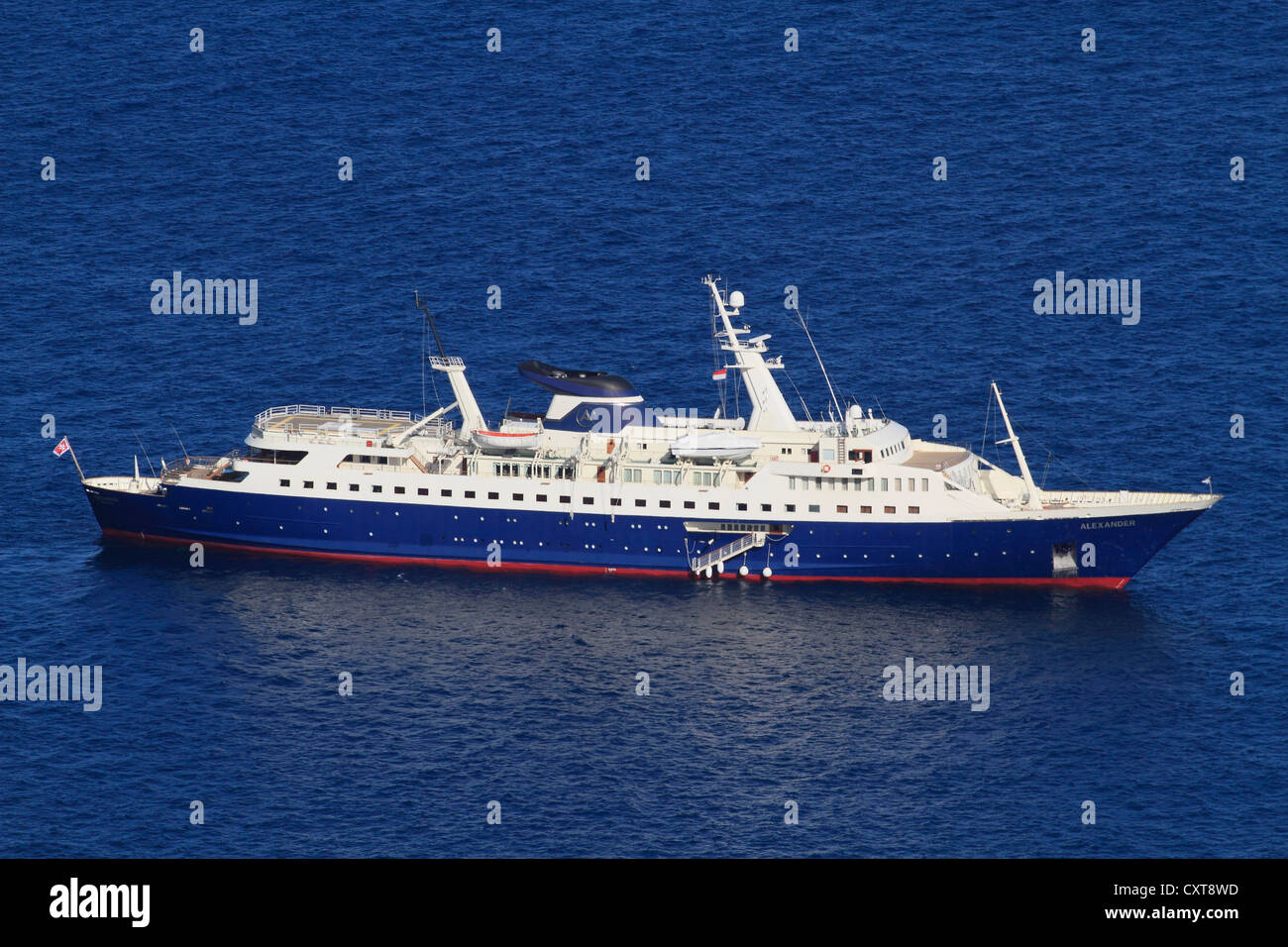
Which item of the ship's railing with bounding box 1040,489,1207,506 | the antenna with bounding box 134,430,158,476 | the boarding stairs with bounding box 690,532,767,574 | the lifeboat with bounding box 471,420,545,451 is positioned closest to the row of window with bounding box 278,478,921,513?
the boarding stairs with bounding box 690,532,767,574

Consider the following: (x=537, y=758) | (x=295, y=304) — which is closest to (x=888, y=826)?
(x=537, y=758)

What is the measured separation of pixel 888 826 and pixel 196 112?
108 metres

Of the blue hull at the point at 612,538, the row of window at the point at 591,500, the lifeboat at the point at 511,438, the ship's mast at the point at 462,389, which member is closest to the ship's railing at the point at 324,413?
the ship's mast at the point at 462,389

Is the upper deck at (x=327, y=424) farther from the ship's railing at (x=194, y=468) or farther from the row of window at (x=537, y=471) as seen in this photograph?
the row of window at (x=537, y=471)

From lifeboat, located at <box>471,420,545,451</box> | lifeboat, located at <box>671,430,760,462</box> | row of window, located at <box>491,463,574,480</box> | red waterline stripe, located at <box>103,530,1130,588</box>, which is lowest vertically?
red waterline stripe, located at <box>103,530,1130,588</box>

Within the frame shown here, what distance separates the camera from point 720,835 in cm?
11238

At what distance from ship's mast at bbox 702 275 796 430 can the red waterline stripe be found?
377 inches

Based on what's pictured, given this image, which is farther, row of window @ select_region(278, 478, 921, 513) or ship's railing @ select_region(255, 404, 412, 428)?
ship's railing @ select_region(255, 404, 412, 428)

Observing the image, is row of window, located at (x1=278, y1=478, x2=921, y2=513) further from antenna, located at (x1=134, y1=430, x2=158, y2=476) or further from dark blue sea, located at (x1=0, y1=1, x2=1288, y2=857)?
antenna, located at (x1=134, y1=430, x2=158, y2=476)

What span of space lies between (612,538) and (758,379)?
13.4m

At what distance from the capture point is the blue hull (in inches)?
5551

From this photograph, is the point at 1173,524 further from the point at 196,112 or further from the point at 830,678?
the point at 196,112

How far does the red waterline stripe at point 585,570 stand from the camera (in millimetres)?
142125

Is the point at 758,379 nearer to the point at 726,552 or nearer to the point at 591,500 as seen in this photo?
the point at 726,552
